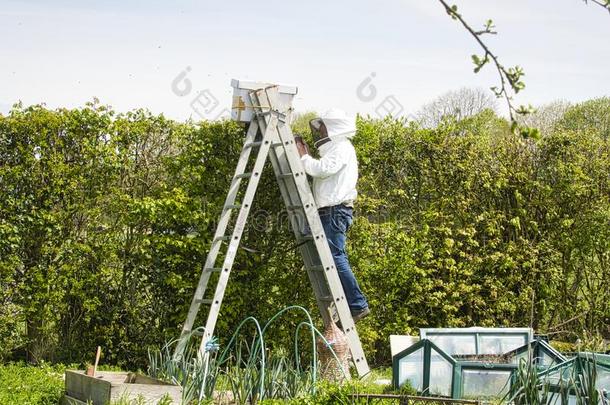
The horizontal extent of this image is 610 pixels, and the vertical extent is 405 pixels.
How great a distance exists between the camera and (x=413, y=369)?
5273mm

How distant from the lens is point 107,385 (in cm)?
465

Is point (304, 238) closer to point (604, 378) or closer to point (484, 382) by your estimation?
point (484, 382)

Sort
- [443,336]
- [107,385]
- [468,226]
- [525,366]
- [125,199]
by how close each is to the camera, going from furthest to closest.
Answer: [468,226] < [125,199] < [443,336] < [107,385] < [525,366]

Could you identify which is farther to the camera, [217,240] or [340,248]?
[340,248]

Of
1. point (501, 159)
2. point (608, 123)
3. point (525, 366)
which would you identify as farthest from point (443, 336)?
point (608, 123)

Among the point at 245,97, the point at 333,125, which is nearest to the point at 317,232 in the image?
the point at 333,125

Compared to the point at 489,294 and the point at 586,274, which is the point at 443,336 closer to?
the point at 489,294

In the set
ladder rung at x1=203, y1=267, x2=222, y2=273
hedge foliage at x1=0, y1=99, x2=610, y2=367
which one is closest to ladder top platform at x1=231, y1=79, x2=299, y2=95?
hedge foliage at x1=0, y1=99, x2=610, y2=367

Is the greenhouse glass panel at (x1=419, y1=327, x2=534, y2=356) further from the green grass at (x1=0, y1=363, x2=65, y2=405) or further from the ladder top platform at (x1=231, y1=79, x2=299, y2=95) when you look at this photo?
the green grass at (x1=0, y1=363, x2=65, y2=405)

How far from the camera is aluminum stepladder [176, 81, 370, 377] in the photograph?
609 cm

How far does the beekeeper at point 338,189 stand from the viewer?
20.4 feet

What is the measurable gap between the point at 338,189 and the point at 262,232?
886mm

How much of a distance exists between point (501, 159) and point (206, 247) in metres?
2.74

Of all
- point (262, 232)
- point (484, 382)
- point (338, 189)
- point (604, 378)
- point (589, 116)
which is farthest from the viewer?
point (589, 116)
